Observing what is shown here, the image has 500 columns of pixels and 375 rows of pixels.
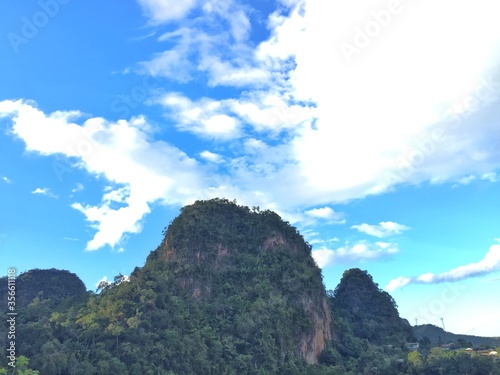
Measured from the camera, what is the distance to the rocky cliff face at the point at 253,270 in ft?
118

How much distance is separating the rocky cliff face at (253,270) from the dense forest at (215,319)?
103mm

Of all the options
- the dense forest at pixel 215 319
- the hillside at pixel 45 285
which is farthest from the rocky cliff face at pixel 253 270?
the hillside at pixel 45 285

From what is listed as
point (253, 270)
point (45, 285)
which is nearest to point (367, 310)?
point (253, 270)

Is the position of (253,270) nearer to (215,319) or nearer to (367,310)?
(215,319)

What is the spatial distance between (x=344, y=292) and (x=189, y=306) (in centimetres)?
3003

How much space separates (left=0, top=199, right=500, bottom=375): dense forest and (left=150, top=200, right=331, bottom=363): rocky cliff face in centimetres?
10

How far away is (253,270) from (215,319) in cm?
689

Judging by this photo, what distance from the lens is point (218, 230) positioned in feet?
137

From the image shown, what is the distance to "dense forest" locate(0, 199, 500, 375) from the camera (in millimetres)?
25781

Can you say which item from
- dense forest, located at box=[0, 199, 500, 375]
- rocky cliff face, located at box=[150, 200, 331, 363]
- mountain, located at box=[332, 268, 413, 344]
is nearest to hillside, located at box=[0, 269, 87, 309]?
dense forest, located at box=[0, 199, 500, 375]

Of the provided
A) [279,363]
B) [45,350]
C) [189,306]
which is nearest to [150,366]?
[45,350]

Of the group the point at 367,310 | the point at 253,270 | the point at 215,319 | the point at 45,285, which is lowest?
the point at 215,319

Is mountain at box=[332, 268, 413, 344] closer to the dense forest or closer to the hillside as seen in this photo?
the dense forest

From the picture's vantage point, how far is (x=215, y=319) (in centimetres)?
3419
